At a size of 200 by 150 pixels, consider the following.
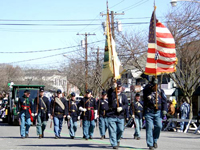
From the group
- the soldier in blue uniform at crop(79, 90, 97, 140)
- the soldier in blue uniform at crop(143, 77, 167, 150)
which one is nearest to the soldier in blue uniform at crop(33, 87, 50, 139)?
the soldier in blue uniform at crop(79, 90, 97, 140)

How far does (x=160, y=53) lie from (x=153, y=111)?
202 centimetres

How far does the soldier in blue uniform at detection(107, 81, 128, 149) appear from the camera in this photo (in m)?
12.5

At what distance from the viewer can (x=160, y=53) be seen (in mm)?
13375

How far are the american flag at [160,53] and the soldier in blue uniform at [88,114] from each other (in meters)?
4.05

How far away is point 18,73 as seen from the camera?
9094 cm

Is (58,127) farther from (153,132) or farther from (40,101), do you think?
(153,132)

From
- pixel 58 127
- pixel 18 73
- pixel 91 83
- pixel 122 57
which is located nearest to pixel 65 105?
pixel 58 127

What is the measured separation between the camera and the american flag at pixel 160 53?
13289 mm

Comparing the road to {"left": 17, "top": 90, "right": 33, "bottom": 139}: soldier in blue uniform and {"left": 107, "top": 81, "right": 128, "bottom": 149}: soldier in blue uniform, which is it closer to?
{"left": 107, "top": 81, "right": 128, "bottom": 149}: soldier in blue uniform

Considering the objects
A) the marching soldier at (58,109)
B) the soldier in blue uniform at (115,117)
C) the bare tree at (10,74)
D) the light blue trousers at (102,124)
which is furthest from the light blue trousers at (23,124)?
the bare tree at (10,74)

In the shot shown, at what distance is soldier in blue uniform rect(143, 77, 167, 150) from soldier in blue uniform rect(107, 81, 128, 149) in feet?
2.78

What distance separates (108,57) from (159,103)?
8.73ft

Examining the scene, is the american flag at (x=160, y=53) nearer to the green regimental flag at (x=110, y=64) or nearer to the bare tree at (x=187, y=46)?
the green regimental flag at (x=110, y=64)

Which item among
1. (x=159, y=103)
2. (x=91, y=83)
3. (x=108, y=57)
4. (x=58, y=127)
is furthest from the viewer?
(x=91, y=83)
